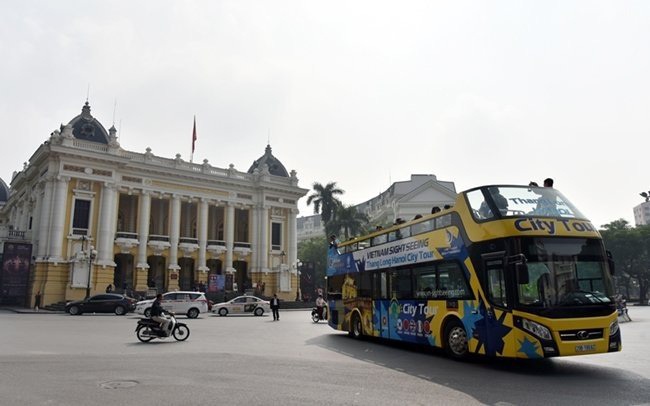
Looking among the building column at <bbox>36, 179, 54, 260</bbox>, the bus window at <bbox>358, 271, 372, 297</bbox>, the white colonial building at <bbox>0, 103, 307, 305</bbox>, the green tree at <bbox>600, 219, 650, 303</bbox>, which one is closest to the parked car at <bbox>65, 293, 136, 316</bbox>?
the white colonial building at <bbox>0, 103, 307, 305</bbox>

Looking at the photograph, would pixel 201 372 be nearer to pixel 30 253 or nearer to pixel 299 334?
pixel 299 334

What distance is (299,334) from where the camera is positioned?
17.8 m

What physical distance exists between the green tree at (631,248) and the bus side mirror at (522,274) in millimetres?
56710

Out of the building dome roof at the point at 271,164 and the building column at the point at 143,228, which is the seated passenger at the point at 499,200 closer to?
the building column at the point at 143,228

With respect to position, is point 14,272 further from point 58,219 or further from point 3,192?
point 3,192

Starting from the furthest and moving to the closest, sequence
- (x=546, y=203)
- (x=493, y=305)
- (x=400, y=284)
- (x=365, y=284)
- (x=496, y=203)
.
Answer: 1. (x=365, y=284)
2. (x=400, y=284)
3. (x=546, y=203)
4. (x=496, y=203)
5. (x=493, y=305)

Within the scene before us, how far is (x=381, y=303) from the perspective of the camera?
14094 millimetres

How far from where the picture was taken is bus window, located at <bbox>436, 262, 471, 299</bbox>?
10594 mm

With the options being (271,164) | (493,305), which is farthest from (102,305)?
(271,164)

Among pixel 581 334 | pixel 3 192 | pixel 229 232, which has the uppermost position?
pixel 3 192

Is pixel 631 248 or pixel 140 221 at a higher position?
pixel 140 221

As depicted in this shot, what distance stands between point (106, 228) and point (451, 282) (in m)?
35.6

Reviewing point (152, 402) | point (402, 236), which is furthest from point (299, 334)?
point (152, 402)

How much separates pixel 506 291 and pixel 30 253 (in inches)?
1444
